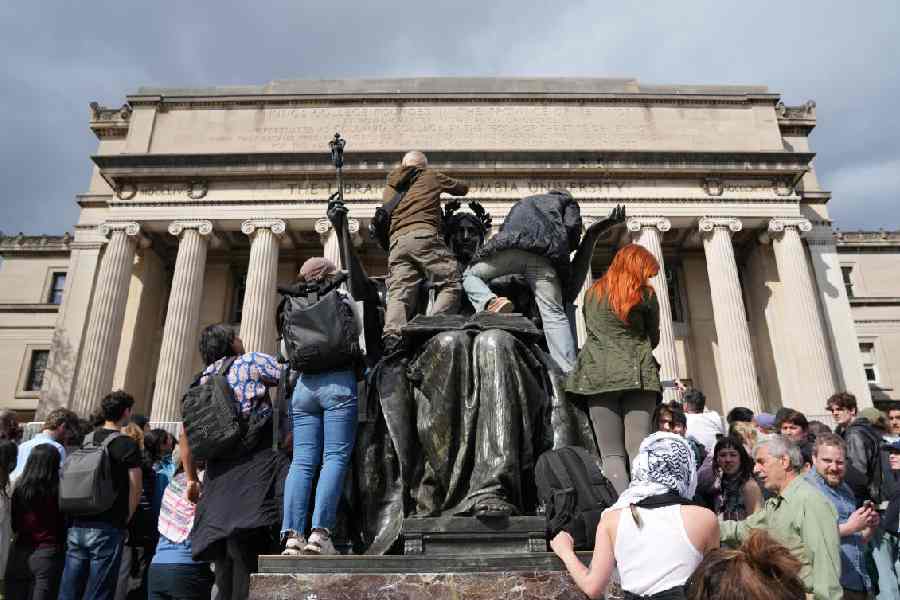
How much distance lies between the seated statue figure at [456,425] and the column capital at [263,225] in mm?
25205

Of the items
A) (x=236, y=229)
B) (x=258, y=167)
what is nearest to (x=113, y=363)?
(x=236, y=229)

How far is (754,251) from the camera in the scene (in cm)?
3133

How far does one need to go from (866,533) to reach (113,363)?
90.2 feet

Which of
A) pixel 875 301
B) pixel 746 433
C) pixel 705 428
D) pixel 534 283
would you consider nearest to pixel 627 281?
pixel 534 283

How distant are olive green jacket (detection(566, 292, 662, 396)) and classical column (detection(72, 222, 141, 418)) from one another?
82.6 feet

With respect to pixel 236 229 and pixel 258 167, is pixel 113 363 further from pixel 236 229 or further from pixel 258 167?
pixel 258 167

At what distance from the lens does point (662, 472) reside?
2564 millimetres

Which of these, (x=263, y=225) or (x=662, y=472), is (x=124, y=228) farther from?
(x=662, y=472)

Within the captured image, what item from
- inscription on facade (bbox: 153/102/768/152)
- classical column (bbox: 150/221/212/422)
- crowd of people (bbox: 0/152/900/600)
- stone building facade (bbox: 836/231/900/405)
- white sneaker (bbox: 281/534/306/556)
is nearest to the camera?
crowd of people (bbox: 0/152/900/600)

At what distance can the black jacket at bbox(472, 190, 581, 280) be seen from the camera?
5277 mm

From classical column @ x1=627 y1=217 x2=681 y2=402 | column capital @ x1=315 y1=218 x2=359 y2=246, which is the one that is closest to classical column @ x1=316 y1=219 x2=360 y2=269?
column capital @ x1=315 y1=218 x2=359 y2=246

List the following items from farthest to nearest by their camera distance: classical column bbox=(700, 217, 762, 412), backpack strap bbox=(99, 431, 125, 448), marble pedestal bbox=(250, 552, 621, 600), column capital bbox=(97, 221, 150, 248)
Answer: column capital bbox=(97, 221, 150, 248)
classical column bbox=(700, 217, 762, 412)
backpack strap bbox=(99, 431, 125, 448)
marble pedestal bbox=(250, 552, 621, 600)

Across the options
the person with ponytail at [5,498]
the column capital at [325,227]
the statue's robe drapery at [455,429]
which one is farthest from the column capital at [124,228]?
the statue's robe drapery at [455,429]

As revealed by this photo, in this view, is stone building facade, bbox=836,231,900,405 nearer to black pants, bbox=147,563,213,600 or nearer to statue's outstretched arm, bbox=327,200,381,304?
statue's outstretched arm, bbox=327,200,381,304
